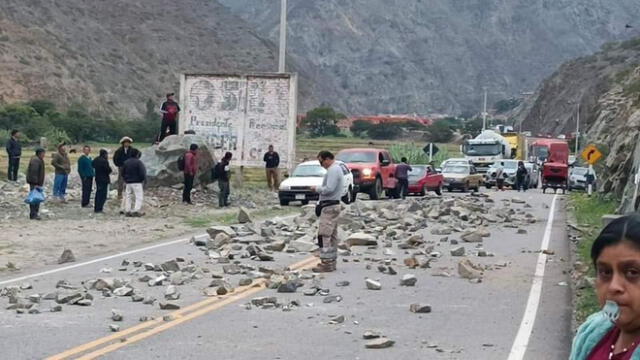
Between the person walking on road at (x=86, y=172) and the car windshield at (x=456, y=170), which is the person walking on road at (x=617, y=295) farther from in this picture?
the car windshield at (x=456, y=170)

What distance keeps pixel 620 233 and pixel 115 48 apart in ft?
339

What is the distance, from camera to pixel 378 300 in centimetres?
1317

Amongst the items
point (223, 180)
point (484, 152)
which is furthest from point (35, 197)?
point (484, 152)

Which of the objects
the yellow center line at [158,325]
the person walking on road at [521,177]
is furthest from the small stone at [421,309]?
the person walking on road at [521,177]

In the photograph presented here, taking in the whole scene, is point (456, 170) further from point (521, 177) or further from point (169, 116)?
point (169, 116)

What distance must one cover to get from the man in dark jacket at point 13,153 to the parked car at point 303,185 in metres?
8.36

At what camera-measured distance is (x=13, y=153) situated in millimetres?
35094

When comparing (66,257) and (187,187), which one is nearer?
(66,257)

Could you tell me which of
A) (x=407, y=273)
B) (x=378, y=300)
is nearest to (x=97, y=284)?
(x=378, y=300)

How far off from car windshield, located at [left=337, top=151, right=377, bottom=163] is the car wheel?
888mm

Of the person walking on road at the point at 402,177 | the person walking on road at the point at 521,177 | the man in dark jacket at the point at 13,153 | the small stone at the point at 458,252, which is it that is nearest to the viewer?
the small stone at the point at 458,252

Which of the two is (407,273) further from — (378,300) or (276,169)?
(276,169)

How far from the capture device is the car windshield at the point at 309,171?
3391 cm

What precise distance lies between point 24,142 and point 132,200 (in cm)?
4385
